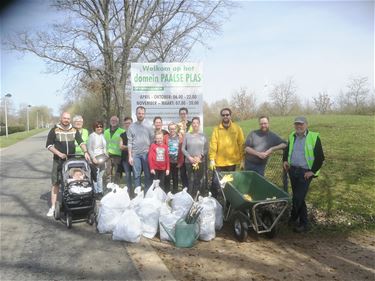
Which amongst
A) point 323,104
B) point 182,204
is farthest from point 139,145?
point 323,104

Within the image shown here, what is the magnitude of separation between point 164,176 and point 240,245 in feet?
8.15

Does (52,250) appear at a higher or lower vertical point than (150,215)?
lower

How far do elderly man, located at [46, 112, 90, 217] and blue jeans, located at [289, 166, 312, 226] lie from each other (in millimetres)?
3696

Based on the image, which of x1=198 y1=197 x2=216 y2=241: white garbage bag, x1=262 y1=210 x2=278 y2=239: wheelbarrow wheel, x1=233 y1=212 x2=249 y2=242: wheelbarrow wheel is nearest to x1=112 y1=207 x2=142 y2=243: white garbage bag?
x1=198 y1=197 x2=216 y2=241: white garbage bag

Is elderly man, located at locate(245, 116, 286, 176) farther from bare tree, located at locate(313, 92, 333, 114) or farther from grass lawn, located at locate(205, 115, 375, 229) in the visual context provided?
bare tree, located at locate(313, 92, 333, 114)

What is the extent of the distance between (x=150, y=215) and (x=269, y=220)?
1839mm

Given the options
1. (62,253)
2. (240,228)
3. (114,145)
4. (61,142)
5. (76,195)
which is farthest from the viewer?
(114,145)

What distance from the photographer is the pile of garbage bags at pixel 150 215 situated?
5.98 meters

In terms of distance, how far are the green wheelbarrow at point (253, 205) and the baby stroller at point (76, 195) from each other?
2.22 metres

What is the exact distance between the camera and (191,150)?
291 inches

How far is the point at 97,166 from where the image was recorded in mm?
8531

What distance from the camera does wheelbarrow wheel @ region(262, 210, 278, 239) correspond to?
6191 millimetres

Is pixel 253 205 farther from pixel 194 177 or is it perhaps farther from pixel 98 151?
pixel 98 151

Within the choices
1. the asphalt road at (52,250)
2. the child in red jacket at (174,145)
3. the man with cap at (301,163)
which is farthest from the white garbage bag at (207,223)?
the child in red jacket at (174,145)
